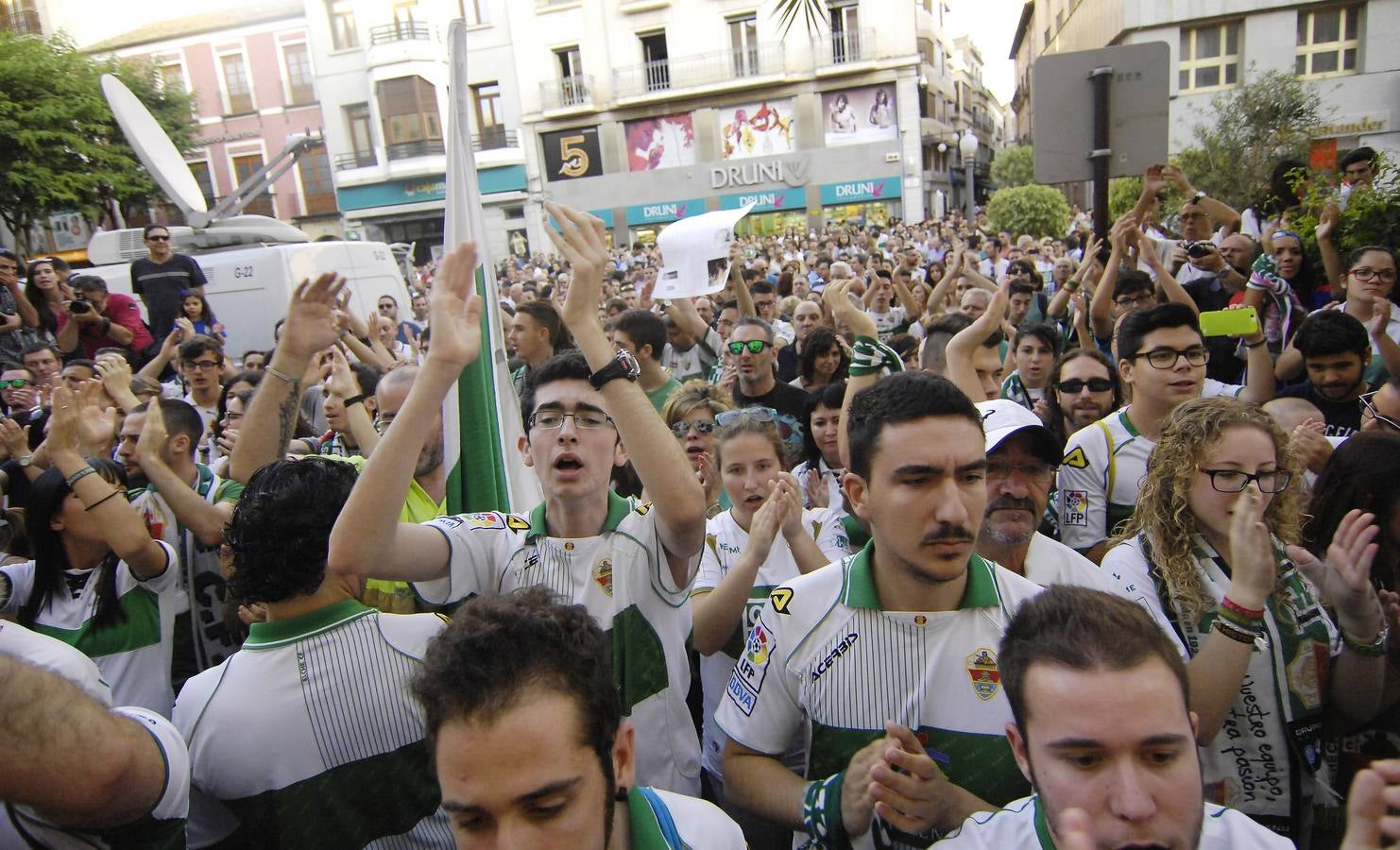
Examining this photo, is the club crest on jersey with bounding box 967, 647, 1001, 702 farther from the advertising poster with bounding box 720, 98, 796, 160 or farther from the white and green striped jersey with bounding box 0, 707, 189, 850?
the advertising poster with bounding box 720, 98, 796, 160

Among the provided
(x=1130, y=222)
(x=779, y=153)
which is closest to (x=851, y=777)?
(x=1130, y=222)

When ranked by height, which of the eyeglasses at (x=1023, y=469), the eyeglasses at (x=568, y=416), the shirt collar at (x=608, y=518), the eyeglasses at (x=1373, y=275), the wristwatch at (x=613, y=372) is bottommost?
the eyeglasses at (x=1023, y=469)

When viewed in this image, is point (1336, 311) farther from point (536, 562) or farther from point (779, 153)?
point (779, 153)

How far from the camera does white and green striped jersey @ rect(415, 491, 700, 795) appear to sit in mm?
2178

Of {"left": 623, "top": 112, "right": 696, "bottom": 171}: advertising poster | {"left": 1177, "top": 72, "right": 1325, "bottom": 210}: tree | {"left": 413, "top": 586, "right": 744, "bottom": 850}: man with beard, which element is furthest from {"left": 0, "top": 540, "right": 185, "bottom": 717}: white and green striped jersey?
{"left": 623, "top": 112, "right": 696, "bottom": 171}: advertising poster

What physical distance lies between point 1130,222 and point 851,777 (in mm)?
4774

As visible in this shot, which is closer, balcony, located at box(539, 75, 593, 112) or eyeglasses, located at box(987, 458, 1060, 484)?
eyeglasses, located at box(987, 458, 1060, 484)

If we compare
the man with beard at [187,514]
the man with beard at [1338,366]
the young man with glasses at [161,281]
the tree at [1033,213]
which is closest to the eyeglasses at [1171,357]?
the man with beard at [1338,366]

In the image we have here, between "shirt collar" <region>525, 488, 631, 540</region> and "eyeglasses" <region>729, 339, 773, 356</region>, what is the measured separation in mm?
2585

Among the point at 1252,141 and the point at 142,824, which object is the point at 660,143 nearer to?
the point at 1252,141

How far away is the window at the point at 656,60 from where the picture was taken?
105 ft

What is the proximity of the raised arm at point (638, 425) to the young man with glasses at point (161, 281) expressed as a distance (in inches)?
295

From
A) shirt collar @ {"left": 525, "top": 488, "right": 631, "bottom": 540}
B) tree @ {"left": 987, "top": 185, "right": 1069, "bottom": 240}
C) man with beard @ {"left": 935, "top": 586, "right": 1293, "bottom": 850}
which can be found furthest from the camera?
tree @ {"left": 987, "top": 185, "right": 1069, "bottom": 240}

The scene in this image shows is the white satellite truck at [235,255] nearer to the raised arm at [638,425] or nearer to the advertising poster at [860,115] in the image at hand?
the raised arm at [638,425]
